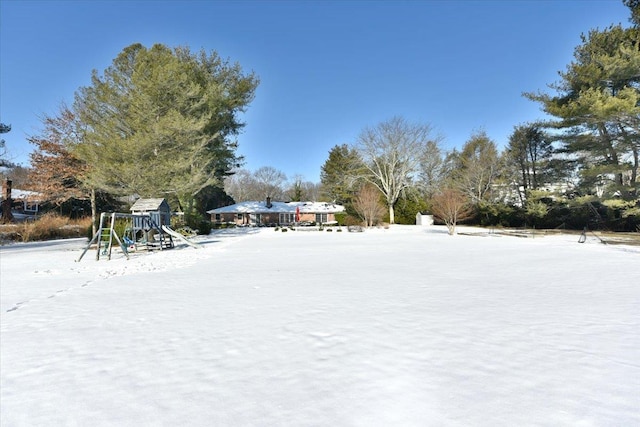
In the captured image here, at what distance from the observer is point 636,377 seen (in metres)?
2.80

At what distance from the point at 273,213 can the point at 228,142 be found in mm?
23572

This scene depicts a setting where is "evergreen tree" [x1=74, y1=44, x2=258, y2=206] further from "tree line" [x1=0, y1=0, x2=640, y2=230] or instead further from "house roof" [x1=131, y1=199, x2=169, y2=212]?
"house roof" [x1=131, y1=199, x2=169, y2=212]

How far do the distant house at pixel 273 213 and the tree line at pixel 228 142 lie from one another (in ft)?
53.7

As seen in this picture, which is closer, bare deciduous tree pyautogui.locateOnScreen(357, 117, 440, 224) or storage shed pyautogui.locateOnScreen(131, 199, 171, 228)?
storage shed pyautogui.locateOnScreen(131, 199, 171, 228)

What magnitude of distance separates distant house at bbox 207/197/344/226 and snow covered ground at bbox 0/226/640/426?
40759 millimetres

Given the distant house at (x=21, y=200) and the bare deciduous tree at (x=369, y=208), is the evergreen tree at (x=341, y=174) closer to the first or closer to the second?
the bare deciduous tree at (x=369, y=208)

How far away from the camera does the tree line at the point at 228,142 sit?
1794 centimetres

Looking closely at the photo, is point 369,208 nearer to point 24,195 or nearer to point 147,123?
point 147,123

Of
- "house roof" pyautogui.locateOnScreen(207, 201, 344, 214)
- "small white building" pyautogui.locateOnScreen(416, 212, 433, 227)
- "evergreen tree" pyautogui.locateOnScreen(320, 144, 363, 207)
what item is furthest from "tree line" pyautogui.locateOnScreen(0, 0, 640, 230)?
"house roof" pyautogui.locateOnScreen(207, 201, 344, 214)

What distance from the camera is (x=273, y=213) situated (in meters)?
48.9

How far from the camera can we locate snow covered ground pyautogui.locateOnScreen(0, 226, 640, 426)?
8.00ft

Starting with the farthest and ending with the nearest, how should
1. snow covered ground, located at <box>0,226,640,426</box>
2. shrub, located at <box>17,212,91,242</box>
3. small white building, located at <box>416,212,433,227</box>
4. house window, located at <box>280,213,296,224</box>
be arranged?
house window, located at <box>280,213,296,224</box> → small white building, located at <box>416,212,433,227</box> → shrub, located at <box>17,212,91,242</box> → snow covered ground, located at <box>0,226,640,426</box>

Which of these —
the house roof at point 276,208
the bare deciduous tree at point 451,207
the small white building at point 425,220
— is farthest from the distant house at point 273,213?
the bare deciduous tree at point 451,207

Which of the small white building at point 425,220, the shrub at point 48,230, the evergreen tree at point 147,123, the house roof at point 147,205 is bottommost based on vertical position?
the shrub at point 48,230
